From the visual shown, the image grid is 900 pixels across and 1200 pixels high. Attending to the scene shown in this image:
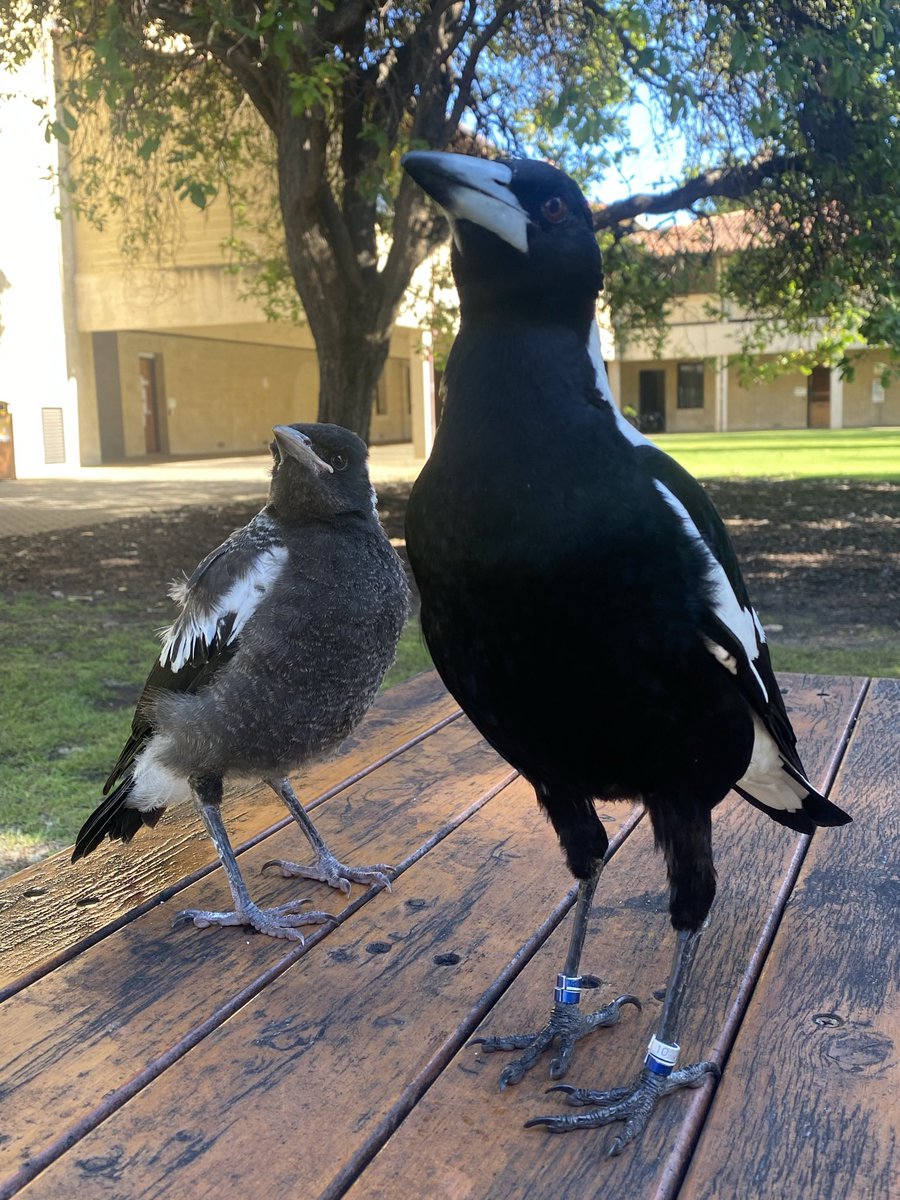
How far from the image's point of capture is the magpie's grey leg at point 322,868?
2.29 meters

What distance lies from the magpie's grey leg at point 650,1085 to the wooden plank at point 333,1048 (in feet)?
0.71

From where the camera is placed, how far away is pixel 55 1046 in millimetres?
1666

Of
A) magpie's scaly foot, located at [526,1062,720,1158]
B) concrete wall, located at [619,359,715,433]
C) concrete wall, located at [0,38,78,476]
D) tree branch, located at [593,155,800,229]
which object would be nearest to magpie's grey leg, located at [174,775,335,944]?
magpie's scaly foot, located at [526,1062,720,1158]

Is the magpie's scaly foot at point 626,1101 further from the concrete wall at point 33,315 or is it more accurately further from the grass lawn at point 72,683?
the concrete wall at point 33,315

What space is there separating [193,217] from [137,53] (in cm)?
1240

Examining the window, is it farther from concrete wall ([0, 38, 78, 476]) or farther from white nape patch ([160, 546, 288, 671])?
white nape patch ([160, 546, 288, 671])

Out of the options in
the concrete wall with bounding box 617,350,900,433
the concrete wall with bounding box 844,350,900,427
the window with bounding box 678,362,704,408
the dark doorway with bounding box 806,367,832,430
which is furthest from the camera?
the window with bounding box 678,362,704,408

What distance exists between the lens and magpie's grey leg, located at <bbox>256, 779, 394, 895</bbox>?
2.29 metres

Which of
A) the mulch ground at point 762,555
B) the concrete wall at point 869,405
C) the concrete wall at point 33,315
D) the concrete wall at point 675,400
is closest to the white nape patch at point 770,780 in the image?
the mulch ground at point 762,555

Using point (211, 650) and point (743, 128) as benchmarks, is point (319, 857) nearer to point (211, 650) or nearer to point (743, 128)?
point (211, 650)

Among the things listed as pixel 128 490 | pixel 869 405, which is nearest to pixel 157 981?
pixel 128 490

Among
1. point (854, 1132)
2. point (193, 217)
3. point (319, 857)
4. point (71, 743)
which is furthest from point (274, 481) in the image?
point (193, 217)

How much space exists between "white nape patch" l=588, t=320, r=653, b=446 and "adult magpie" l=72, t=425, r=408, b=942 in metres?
0.87

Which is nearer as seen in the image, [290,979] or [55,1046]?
[55,1046]
